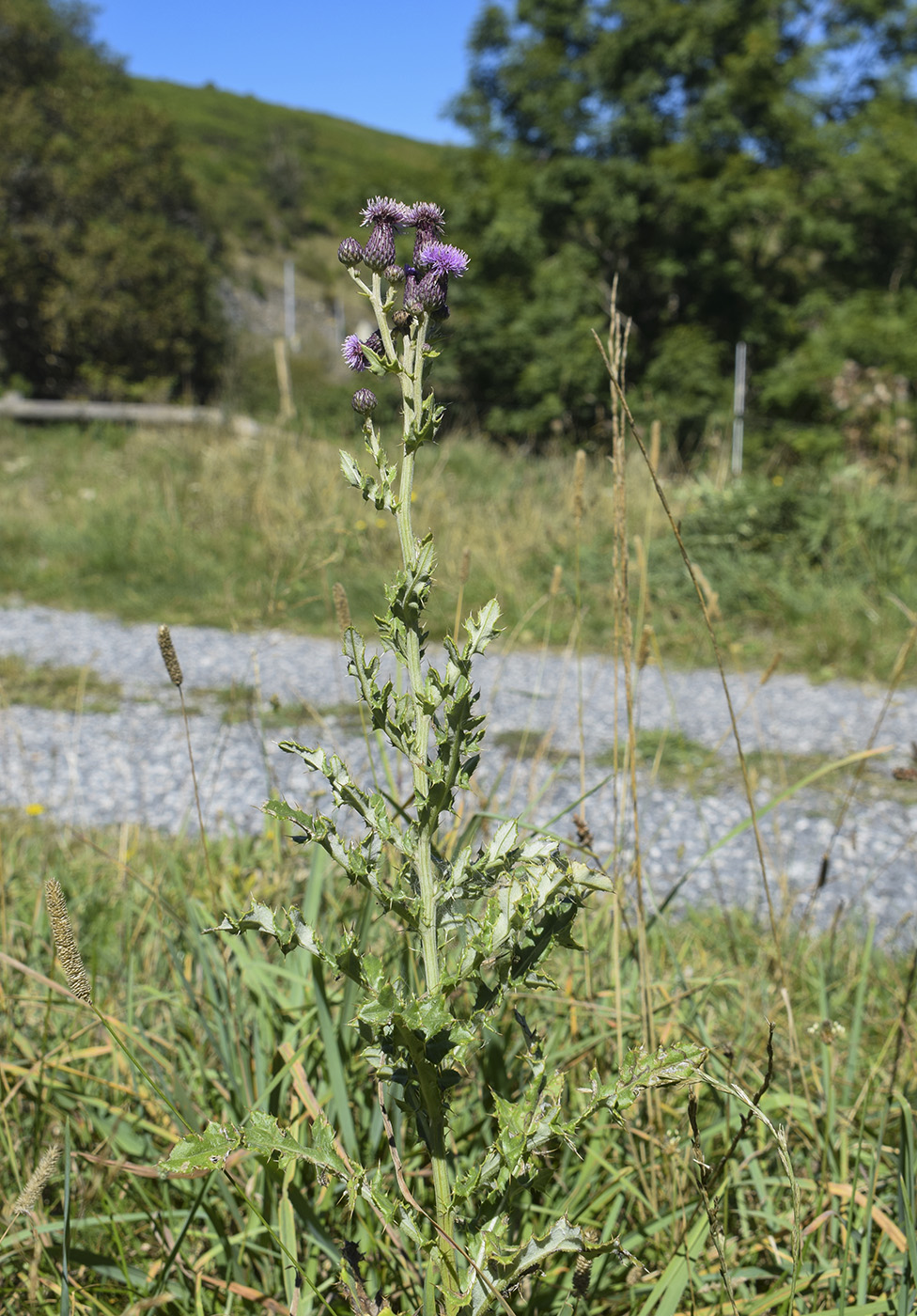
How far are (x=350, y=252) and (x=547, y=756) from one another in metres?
3.16

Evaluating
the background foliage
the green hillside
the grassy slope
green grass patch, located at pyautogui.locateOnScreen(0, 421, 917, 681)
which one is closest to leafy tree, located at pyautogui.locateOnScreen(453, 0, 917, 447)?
the background foliage

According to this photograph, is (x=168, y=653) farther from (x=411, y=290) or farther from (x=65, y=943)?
(x=411, y=290)

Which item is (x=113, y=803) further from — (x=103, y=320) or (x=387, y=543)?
(x=103, y=320)

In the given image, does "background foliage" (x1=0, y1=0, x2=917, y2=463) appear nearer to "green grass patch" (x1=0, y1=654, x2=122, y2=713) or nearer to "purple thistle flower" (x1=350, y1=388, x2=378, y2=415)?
"green grass patch" (x1=0, y1=654, x2=122, y2=713)

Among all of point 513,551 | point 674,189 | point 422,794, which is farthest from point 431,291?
point 674,189

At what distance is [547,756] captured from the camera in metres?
3.82

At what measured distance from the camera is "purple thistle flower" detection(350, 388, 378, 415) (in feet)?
2.54

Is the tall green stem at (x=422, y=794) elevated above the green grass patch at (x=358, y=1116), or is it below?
above

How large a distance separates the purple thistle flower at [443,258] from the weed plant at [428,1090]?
0.05 m

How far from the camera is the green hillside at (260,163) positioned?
153 feet

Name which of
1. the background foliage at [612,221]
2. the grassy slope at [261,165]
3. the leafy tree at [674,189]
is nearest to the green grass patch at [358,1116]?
the background foliage at [612,221]

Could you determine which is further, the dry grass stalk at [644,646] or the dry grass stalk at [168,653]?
the dry grass stalk at [644,646]

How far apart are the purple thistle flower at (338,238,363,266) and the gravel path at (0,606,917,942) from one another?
1102mm

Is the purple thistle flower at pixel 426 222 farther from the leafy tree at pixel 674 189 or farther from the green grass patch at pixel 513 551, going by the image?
the leafy tree at pixel 674 189
